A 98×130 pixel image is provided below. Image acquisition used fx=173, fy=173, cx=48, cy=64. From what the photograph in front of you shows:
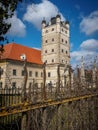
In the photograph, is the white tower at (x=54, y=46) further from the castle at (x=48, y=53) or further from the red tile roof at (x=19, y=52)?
the red tile roof at (x=19, y=52)

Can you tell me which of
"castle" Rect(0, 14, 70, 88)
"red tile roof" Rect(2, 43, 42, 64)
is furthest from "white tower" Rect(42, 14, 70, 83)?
"red tile roof" Rect(2, 43, 42, 64)

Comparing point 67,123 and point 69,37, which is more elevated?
point 69,37

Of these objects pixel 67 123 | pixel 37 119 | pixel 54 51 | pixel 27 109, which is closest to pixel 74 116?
pixel 67 123

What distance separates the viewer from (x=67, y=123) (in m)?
6.87

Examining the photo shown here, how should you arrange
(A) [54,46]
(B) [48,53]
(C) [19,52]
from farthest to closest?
1. (B) [48,53]
2. (A) [54,46]
3. (C) [19,52]

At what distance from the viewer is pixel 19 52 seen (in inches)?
1619

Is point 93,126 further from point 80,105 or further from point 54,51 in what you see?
point 54,51

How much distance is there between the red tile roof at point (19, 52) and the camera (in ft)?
125

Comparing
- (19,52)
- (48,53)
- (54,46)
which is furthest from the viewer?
(48,53)

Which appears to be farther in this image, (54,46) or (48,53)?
(48,53)

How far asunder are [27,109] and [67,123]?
280 centimetres

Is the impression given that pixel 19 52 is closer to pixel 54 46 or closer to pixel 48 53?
pixel 48 53

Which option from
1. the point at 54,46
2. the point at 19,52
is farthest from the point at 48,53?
the point at 19,52

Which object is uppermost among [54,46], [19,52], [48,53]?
[54,46]
